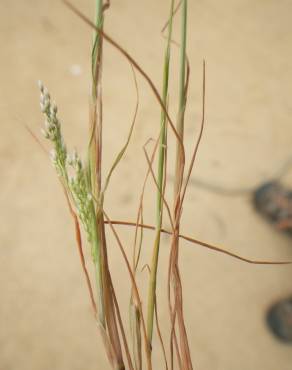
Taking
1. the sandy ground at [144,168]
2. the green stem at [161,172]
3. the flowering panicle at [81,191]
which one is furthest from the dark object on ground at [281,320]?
the flowering panicle at [81,191]

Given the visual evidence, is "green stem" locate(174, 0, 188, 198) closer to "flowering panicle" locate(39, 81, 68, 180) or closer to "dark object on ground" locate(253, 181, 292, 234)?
"flowering panicle" locate(39, 81, 68, 180)

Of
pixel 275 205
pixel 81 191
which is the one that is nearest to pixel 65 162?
pixel 81 191

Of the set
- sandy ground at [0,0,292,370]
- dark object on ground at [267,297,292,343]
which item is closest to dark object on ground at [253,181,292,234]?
sandy ground at [0,0,292,370]

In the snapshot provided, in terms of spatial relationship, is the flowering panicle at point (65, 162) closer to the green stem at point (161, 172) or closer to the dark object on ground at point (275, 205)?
the green stem at point (161, 172)

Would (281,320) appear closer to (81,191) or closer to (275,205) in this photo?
(275,205)

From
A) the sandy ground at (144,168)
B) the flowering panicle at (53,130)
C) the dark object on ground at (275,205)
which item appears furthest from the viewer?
the dark object on ground at (275,205)

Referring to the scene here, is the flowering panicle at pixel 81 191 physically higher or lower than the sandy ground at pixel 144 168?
lower
